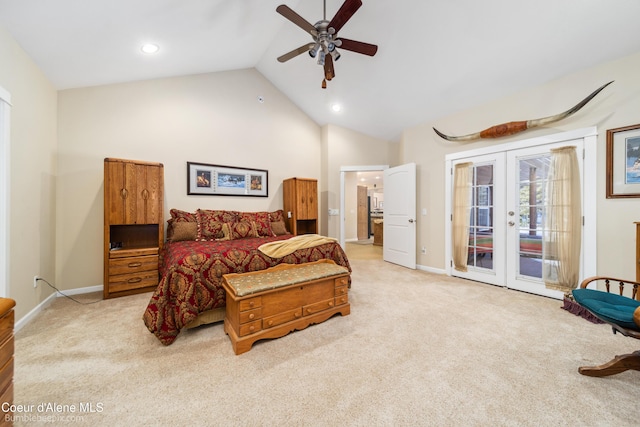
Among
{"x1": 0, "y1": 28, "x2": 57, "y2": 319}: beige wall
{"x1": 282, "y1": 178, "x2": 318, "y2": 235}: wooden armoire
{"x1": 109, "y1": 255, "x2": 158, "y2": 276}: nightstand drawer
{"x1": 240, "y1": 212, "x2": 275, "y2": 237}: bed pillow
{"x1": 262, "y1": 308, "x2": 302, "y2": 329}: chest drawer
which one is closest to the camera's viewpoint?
{"x1": 262, "y1": 308, "x2": 302, "y2": 329}: chest drawer

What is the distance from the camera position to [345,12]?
82.0 inches

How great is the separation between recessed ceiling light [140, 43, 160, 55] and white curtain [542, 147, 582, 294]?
5.02m

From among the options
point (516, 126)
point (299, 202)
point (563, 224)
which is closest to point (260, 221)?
point (299, 202)

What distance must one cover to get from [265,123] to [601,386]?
5.15 meters

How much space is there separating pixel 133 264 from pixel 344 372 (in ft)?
Result: 9.65

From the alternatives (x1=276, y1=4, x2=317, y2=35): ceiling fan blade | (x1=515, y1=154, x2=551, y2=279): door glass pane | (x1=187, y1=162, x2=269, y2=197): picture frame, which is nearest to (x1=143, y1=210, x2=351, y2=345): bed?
(x1=187, y1=162, x2=269, y2=197): picture frame

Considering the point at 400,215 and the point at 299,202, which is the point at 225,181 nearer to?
the point at 299,202

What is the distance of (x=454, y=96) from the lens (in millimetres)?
3584

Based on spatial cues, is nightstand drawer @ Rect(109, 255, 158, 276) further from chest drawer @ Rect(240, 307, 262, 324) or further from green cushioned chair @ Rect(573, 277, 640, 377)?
green cushioned chair @ Rect(573, 277, 640, 377)

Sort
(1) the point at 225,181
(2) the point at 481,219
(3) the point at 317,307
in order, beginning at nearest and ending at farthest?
(3) the point at 317,307
(2) the point at 481,219
(1) the point at 225,181

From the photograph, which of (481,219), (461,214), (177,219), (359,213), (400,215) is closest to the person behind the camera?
(177,219)

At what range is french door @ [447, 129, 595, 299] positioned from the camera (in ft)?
10.3

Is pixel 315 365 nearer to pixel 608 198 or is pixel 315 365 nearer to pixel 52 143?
pixel 608 198

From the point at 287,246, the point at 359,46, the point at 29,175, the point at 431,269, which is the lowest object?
the point at 431,269
